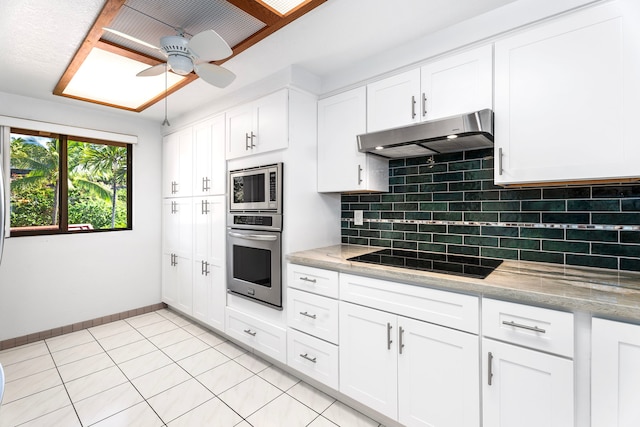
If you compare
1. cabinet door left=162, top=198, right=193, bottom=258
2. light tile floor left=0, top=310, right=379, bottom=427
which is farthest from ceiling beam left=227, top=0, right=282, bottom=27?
light tile floor left=0, top=310, right=379, bottom=427

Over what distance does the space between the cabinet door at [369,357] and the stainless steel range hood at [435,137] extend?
1.07 m

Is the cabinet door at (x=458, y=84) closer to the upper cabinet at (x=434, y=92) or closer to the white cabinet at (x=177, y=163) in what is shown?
the upper cabinet at (x=434, y=92)

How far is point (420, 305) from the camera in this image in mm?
1707

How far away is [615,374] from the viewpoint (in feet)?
4.05

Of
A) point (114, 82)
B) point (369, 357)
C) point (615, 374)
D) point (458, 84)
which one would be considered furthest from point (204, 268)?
point (615, 374)

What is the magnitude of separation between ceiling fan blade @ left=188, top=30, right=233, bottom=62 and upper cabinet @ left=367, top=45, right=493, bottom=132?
106 cm

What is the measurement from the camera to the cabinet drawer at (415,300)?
156cm

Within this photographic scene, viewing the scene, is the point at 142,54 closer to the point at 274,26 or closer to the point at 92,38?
the point at 92,38

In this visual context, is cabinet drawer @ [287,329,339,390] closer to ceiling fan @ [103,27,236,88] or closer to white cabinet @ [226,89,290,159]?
white cabinet @ [226,89,290,159]

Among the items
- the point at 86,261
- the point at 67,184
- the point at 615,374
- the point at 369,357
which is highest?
the point at 67,184

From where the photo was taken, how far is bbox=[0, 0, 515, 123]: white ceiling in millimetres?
1747

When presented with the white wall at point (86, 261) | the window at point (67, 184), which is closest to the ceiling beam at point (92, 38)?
the white wall at point (86, 261)

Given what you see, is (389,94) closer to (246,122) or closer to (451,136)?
(451,136)

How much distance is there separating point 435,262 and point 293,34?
1.71 meters
